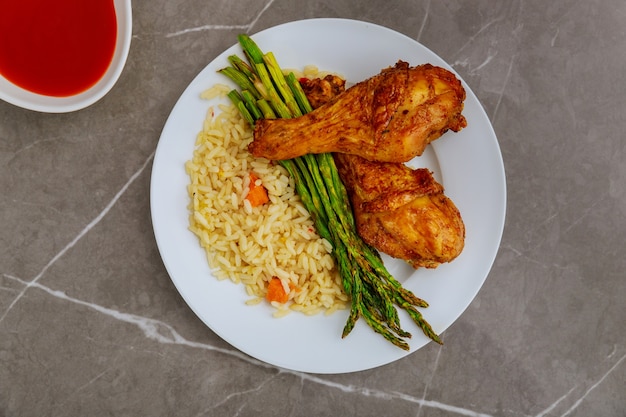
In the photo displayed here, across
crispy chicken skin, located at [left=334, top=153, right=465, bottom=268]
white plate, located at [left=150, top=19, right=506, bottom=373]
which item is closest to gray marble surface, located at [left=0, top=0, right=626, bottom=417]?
white plate, located at [left=150, top=19, right=506, bottom=373]

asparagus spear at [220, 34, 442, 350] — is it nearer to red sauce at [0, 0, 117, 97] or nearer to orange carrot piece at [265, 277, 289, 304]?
orange carrot piece at [265, 277, 289, 304]

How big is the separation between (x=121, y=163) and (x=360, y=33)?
1656mm

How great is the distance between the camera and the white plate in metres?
3.25

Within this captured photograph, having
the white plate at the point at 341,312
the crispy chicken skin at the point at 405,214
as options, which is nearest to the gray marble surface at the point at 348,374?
the white plate at the point at 341,312

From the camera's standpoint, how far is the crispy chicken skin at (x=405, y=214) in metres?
2.95

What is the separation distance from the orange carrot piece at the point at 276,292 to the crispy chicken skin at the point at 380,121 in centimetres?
73

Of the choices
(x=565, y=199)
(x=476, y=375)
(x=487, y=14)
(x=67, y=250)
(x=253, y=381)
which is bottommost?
Answer: (x=476, y=375)

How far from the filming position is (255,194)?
327 cm

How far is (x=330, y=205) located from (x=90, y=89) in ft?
4.88

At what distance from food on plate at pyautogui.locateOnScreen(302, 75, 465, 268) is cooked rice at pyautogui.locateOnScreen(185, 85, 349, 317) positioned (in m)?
0.36

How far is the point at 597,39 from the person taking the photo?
3736 millimetres

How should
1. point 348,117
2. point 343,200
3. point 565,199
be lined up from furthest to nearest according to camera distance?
point 565,199
point 343,200
point 348,117

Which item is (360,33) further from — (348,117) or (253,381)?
(253,381)

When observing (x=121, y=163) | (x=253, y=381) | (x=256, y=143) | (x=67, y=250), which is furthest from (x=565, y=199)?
(x=67, y=250)
